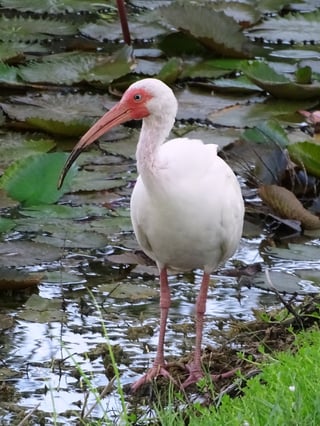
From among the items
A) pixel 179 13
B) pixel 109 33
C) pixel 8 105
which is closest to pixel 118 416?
pixel 8 105

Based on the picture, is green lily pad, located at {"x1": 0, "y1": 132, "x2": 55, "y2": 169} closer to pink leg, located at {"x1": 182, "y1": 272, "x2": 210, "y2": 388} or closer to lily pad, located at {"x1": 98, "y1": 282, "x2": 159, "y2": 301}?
lily pad, located at {"x1": 98, "y1": 282, "x2": 159, "y2": 301}

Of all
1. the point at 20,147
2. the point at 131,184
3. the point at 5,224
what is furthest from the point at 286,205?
the point at 20,147

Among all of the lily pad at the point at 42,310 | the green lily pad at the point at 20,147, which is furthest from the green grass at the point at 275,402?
the green lily pad at the point at 20,147

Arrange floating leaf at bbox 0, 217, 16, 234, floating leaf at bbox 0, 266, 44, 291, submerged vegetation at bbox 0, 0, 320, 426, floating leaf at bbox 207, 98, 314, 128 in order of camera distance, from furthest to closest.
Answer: floating leaf at bbox 207, 98, 314, 128 → floating leaf at bbox 0, 217, 16, 234 → floating leaf at bbox 0, 266, 44, 291 → submerged vegetation at bbox 0, 0, 320, 426

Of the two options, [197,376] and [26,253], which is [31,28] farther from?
[197,376]

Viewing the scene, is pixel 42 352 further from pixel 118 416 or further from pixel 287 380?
pixel 287 380

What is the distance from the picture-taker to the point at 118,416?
12.3 ft

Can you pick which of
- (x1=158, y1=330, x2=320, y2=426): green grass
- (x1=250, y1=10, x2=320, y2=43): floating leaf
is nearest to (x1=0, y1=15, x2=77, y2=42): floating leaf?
(x1=250, y1=10, x2=320, y2=43): floating leaf

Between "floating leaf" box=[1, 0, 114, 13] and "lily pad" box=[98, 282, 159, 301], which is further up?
"floating leaf" box=[1, 0, 114, 13]

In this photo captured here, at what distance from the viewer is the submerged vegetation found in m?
3.86

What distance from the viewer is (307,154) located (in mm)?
5445

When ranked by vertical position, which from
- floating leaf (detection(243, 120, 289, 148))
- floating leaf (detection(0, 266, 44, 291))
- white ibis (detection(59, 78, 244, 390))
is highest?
white ibis (detection(59, 78, 244, 390))

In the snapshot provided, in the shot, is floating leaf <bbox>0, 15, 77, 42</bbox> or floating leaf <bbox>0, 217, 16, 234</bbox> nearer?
floating leaf <bbox>0, 217, 16, 234</bbox>

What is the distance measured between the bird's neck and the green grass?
72 centimetres
